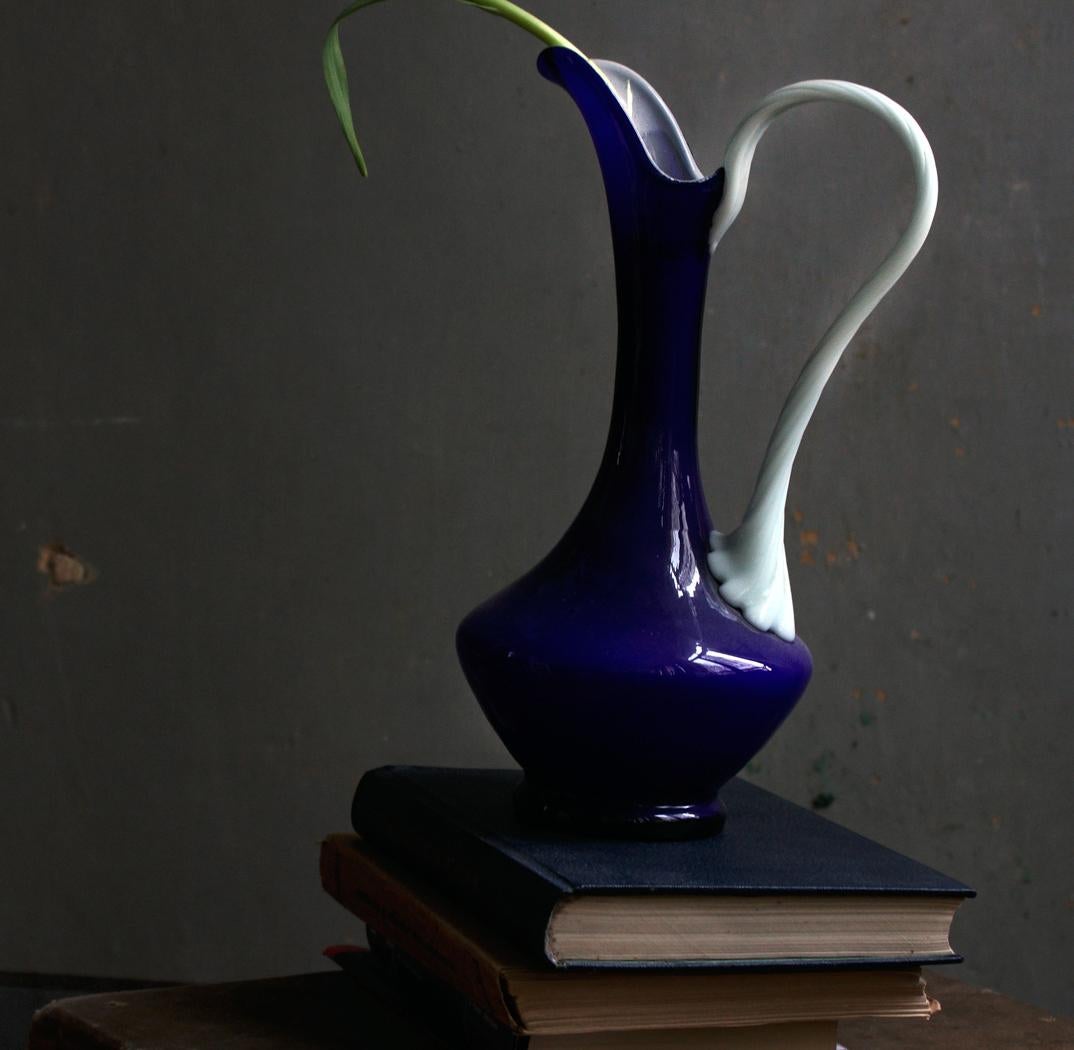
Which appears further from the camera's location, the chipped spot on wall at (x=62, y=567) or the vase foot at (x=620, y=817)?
the chipped spot on wall at (x=62, y=567)

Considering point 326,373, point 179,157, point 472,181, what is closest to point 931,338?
point 472,181

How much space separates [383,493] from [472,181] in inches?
10.4

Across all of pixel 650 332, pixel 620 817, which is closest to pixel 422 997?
pixel 620 817

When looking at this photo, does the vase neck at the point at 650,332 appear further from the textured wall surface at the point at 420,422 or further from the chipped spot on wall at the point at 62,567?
the chipped spot on wall at the point at 62,567

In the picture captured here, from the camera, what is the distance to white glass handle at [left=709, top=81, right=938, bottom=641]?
2.15 feet

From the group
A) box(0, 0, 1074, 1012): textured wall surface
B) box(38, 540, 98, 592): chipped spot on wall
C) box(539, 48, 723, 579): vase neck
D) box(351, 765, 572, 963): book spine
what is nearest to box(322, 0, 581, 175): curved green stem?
box(539, 48, 723, 579): vase neck

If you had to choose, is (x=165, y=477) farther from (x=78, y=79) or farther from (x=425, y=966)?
(x=425, y=966)

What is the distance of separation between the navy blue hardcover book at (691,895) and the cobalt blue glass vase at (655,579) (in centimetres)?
3

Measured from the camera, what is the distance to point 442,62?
1.14 meters

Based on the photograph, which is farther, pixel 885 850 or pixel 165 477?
pixel 165 477

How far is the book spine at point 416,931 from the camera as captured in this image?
570 mm

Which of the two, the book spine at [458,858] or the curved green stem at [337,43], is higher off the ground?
the curved green stem at [337,43]

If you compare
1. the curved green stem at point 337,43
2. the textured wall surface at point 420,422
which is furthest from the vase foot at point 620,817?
the textured wall surface at point 420,422

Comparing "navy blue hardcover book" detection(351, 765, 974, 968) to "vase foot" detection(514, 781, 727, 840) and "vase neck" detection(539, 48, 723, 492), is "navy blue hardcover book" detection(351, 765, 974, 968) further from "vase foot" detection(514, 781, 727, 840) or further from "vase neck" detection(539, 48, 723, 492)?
"vase neck" detection(539, 48, 723, 492)
